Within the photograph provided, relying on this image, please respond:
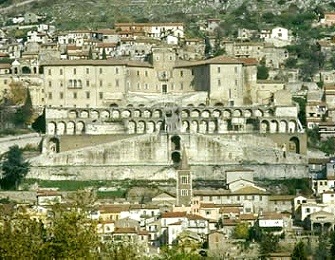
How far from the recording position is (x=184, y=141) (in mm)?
82375

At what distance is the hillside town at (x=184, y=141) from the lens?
70625 millimetres

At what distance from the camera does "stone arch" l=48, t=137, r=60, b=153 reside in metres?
82.8

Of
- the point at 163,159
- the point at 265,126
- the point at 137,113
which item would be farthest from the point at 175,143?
the point at 265,126

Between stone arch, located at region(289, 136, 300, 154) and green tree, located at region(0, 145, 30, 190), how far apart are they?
14301 millimetres

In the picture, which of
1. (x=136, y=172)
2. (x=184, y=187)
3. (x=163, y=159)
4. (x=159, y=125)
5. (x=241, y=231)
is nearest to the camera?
(x=241, y=231)

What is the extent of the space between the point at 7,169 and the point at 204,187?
33.3 ft

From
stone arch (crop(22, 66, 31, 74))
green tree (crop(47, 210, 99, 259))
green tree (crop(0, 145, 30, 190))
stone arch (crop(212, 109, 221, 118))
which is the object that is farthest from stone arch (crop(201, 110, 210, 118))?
green tree (crop(47, 210, 99, 259))

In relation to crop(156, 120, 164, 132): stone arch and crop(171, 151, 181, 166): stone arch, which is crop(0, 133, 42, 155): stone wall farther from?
crop(171, 151, 181, 166): stone arch

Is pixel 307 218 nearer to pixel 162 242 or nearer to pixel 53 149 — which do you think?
pixel 162 242

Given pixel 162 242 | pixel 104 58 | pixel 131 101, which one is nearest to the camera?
pixel 162 242

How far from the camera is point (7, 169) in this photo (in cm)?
7906

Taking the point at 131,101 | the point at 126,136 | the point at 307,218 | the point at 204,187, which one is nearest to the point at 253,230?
the point at 307,218

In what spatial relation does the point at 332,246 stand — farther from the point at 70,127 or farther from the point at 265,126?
the point at 70,127

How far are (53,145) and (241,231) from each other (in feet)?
56.6
